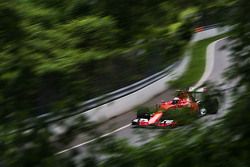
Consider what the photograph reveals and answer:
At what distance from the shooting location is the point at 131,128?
2.70 m

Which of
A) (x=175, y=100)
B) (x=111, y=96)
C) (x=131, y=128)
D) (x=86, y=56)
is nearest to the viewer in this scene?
(x=86, y=56)

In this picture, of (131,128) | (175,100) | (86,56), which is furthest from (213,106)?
(86,56)

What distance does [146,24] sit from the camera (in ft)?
8.37

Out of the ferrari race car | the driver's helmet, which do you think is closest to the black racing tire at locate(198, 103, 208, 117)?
the ferrari race car

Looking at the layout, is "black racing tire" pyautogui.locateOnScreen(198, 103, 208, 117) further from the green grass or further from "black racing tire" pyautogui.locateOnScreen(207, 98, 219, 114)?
the green grass

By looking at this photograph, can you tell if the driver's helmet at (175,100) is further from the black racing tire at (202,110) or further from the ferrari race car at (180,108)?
the black racing tire at (202,110)

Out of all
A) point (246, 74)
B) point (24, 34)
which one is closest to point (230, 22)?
point (246, 74)

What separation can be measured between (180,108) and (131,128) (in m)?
0.27

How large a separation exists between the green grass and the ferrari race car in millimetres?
71

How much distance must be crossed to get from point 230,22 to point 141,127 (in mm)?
685

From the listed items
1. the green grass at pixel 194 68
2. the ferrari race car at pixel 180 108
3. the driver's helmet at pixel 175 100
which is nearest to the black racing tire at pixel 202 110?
the ferrari race car at pixel 180 108

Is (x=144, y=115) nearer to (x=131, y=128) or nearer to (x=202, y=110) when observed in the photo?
(x=131, y=128)

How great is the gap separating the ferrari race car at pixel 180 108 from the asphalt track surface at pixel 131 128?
0.03 meters

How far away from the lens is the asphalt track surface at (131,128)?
8.34 ft
